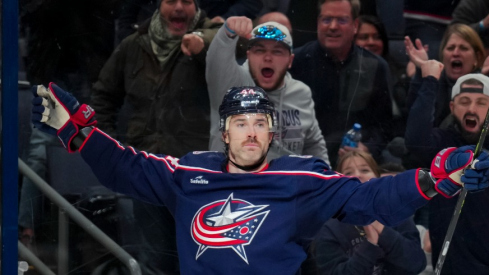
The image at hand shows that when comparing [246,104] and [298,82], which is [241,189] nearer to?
[246,104]

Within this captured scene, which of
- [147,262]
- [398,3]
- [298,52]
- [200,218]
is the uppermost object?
[398,3]

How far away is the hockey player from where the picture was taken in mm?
2949

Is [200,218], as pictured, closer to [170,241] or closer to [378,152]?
[170,241]

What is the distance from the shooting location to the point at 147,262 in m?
3.78

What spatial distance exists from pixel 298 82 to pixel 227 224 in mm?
983

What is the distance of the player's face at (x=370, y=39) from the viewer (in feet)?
12.4

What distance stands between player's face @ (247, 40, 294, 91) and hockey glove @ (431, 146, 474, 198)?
1104 mm

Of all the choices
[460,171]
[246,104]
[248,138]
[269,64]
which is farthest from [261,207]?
[269,64]

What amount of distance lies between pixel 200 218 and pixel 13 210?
64cm

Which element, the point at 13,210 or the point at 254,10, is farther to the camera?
the point at 254,10

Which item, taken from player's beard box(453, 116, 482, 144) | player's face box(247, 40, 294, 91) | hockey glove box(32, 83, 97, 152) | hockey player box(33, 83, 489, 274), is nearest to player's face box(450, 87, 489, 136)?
player's beard box(453, 116, 482, 144)

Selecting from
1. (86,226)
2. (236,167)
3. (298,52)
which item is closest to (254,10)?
Result: (298,52)

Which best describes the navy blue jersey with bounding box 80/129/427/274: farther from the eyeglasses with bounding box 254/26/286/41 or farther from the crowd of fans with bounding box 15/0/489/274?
the eyeglasses with bounding box 254/26/286/41

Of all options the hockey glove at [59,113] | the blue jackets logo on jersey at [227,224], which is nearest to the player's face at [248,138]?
the blue jackets logo on jersey at [227,224]
